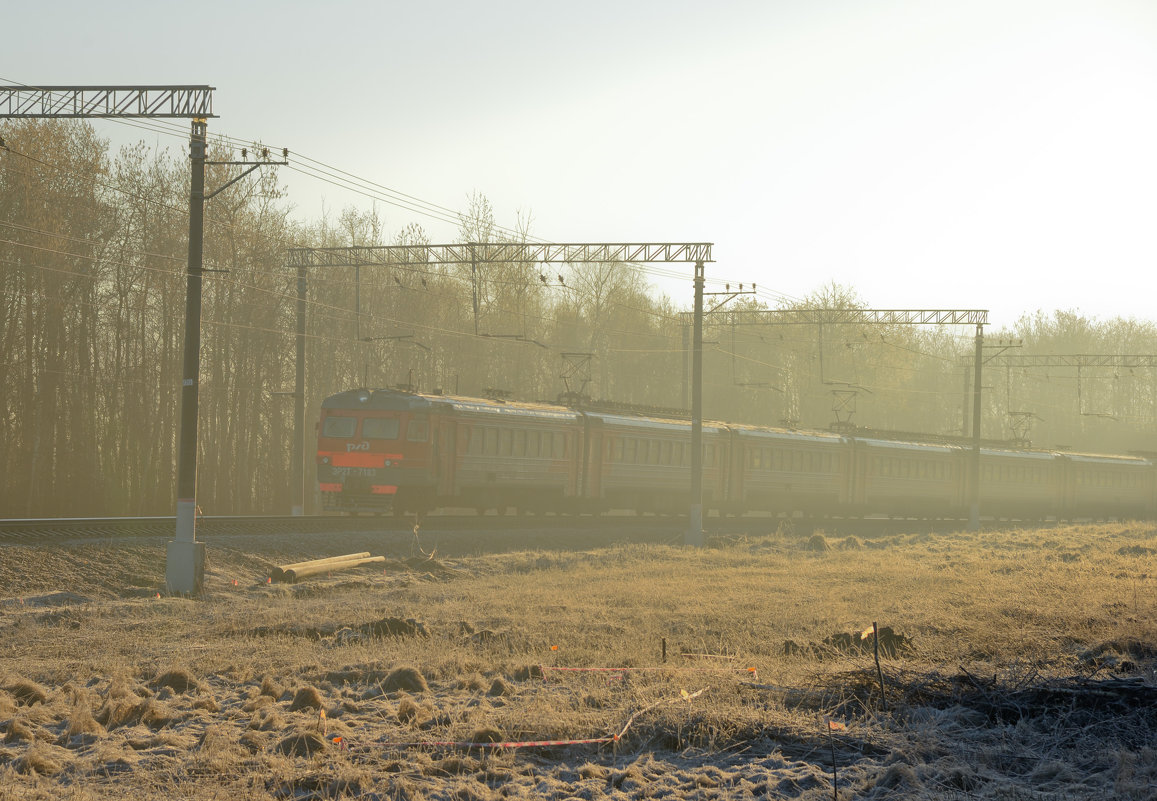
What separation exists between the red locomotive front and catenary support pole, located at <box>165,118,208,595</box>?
1036 centimetres

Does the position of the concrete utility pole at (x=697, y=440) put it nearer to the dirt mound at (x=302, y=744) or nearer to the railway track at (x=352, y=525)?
the railway track at (x=352, y=525)

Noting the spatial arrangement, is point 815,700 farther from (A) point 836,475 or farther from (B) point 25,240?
(A) point 836,475

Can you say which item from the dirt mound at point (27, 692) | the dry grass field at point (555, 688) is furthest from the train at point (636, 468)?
the dirt mound at point (27, 692)

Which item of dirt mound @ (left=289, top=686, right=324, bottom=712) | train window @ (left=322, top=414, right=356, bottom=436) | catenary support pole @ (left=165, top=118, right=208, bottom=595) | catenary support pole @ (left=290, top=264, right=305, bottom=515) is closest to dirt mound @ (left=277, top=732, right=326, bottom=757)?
dirt mound @ (left=289, top=686, right=324, bottom=712)

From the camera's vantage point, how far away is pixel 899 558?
88.8 ft

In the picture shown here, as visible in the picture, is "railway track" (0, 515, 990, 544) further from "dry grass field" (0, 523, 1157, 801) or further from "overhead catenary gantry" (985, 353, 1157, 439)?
"overhead catenary gantry" (985, 353, 1157, 439)

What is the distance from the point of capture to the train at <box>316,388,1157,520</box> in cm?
2812

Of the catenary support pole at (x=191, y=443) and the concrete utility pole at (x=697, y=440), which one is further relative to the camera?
the concrete utility pole at (x=697, y=440)

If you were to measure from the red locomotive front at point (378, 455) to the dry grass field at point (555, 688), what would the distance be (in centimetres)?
816

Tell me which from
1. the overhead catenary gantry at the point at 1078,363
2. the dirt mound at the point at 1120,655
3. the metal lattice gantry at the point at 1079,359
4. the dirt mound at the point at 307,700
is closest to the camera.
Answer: the dirt mound at the point at 307,700

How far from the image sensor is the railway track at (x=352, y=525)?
1933cm

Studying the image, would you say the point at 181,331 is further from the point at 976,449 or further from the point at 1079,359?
the point at 1079,359

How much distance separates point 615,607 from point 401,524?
408 inches

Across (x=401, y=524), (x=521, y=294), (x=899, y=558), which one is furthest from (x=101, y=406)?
(x=899, y=558)
